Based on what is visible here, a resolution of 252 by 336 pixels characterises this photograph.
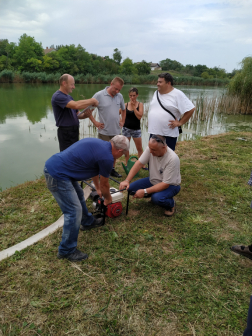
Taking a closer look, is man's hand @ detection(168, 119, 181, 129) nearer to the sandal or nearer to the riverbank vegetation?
the sandal

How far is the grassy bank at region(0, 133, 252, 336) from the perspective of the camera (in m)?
1.79

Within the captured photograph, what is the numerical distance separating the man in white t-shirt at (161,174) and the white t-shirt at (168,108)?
0.63 m

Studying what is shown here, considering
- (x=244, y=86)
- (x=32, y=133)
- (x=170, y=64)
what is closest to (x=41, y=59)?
(x=244, y=86)

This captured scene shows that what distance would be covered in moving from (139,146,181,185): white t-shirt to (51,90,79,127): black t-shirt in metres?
1.30

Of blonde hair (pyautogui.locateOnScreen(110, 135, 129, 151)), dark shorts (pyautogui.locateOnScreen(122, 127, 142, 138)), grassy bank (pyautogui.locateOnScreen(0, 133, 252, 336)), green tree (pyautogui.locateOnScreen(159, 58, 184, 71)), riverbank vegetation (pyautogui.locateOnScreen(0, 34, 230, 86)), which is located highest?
green tree (pyautogui.locateOnScreen(159, 58, 184, 71))

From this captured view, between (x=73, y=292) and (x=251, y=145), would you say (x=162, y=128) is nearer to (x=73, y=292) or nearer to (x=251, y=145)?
(x=73, y=292)

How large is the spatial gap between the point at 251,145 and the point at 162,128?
479 cm

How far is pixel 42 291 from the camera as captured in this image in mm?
2021

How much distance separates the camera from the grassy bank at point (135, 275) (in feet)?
5.86

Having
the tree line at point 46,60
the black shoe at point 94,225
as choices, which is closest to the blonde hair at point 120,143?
the black shoe at point 94,225

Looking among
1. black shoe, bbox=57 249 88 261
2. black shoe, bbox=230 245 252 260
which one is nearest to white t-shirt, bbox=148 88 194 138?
black shoe, bbox=230 245 252 260

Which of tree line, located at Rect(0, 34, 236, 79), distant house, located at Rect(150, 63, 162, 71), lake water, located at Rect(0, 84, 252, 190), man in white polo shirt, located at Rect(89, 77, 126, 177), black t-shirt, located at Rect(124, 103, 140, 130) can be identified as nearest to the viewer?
man in white polo shirt, located at Rect(89, 77, 126, 177)

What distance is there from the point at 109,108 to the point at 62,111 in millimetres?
949

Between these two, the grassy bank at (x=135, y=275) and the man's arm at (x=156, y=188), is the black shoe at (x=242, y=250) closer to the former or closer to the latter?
the grassy bank at (x=135, y=275)
